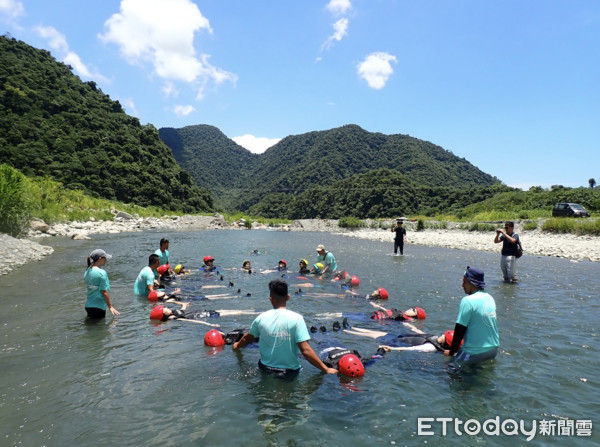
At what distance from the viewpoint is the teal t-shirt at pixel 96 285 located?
8742 millimetres

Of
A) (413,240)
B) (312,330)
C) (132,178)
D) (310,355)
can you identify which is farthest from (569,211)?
(132,178)

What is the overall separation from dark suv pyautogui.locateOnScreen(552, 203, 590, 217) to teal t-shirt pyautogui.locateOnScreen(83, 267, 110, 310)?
4162 cm

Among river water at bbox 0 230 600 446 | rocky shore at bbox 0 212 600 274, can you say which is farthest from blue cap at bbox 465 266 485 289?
rocky shore at bbox 0 212 600 274

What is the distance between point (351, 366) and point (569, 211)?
39.5 m

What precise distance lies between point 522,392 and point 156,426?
5.89 metres

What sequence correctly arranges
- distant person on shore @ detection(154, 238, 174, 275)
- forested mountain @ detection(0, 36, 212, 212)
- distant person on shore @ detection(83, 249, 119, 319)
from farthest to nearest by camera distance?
forested mountain @ detection(0, 36, 212, 212)
distant person on shore @ detection(154, 238, 174, 275)
distant person on shore @ detection(83, 249, 119, 319)

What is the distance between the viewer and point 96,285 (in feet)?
29.4

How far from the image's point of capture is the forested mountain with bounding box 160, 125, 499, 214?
125750mm

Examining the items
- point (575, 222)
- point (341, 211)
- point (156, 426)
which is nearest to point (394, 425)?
point (156, 426)

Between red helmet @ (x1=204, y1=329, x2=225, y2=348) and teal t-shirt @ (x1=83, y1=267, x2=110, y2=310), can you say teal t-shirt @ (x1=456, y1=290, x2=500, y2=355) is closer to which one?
red helmet @ (x1=204, y1=329, x2=225, y2=348)

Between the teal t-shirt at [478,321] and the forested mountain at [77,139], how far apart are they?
69.0 meters

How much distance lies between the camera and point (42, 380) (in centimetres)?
607

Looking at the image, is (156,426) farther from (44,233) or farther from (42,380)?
(44,233)

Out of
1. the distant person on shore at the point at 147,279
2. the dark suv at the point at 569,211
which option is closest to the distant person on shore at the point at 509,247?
A: the distant person on shore at the point at 147,279
